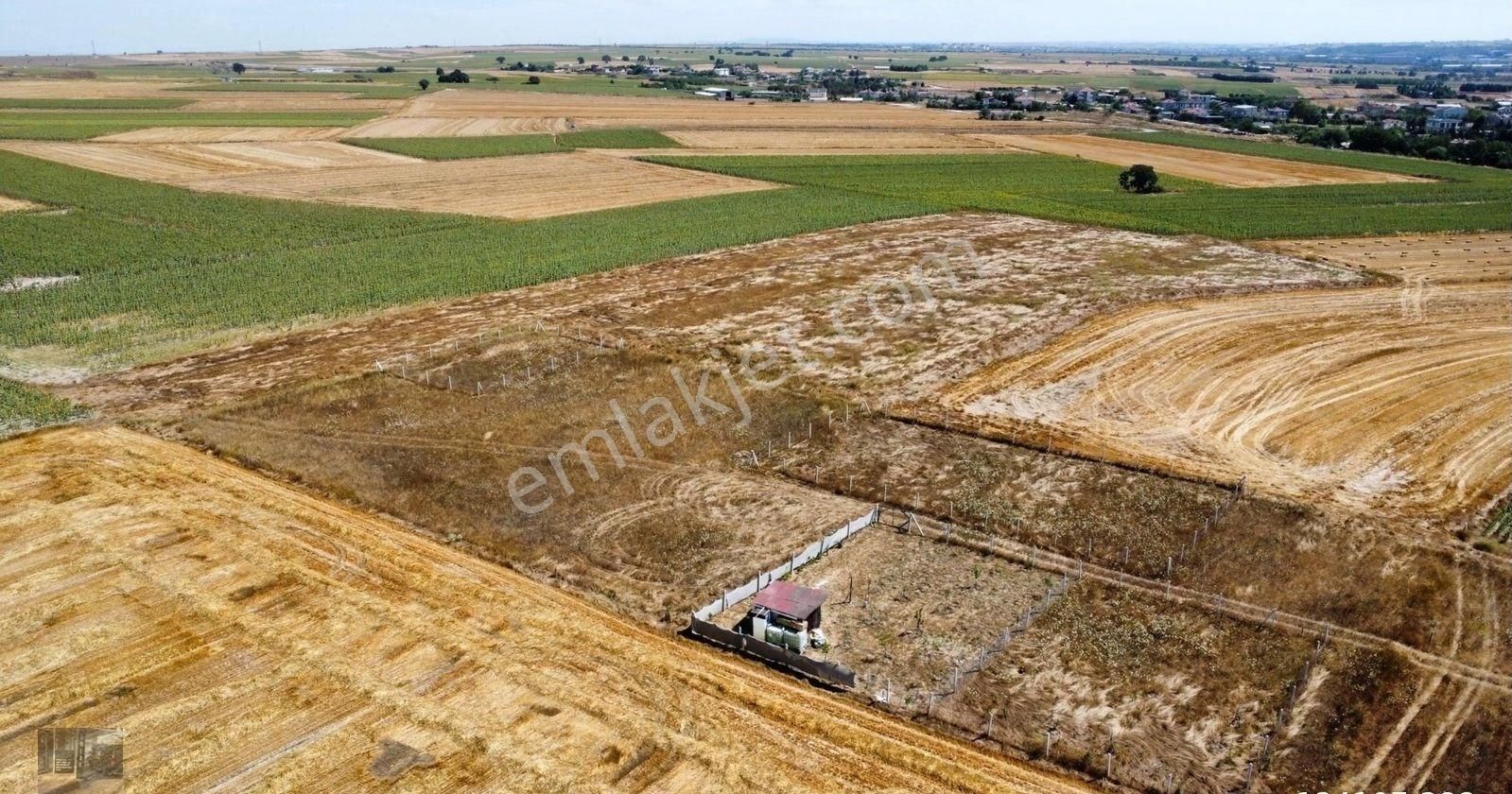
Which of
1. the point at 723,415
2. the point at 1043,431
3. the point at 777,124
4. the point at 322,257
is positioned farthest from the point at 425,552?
the point at 777,124

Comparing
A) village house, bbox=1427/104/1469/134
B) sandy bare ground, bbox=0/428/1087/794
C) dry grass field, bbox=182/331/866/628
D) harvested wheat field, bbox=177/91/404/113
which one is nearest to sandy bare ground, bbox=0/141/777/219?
dry grass field, bbox=182/331/866/628

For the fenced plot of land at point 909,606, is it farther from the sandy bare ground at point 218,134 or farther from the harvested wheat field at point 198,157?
the sandy bare ground at point 218,134

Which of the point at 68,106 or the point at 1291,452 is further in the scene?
the point at 68,106

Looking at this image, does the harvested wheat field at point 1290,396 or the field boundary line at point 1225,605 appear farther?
the harvested wheat field at point 1290,396

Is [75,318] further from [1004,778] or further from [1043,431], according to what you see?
[1004,778]

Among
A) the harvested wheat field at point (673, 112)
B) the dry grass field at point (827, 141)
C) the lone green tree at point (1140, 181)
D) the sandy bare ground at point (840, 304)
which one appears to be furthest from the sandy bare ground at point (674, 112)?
the sandy bare ground at point (840, 304)

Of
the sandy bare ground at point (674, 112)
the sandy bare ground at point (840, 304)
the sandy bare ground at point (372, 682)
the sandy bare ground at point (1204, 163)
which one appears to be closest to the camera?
the sandy bare ground at point (372, 682)

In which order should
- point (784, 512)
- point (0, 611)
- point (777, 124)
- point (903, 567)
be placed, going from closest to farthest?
point (0, 611), point (903, 567), point (784, 512), point (777, 124)
